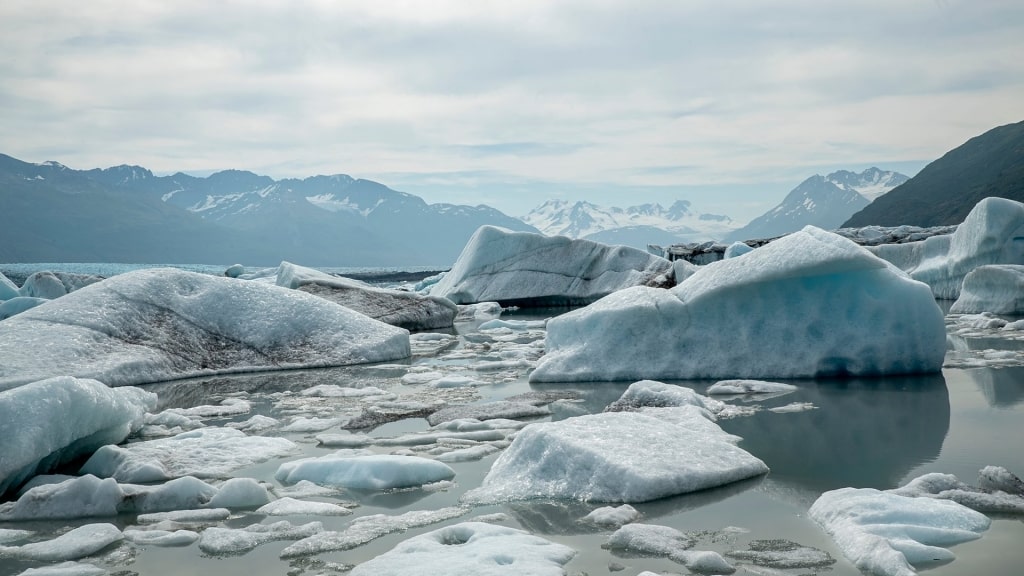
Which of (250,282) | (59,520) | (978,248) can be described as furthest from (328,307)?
(978,248)

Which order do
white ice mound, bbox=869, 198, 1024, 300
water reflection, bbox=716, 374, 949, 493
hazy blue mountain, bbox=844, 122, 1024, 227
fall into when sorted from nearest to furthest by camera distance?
water reflection, bbox=716, 374, 949, 493 < white ice mound, bbox=869, 198, 1024, 300 < hazy blue mountain, bbox=844, 122, 1024, 227

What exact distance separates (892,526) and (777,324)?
491 cm

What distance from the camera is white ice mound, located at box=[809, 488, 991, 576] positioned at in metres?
3.04

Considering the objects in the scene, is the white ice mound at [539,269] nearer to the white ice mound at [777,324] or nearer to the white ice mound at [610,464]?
the white ice mound at [777,324]

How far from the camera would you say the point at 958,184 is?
376 ft

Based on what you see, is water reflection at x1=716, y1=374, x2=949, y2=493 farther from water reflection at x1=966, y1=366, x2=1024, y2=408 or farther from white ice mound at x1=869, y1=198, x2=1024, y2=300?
white ice mound at x1=869, y1=198, x2=1024, y2=300

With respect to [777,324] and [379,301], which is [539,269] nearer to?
[379,301]

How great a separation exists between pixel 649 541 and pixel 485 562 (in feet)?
2.27

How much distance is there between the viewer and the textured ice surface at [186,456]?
477 cm

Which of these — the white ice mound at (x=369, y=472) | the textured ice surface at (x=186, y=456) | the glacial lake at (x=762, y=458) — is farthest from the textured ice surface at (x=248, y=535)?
the textured ice surface at (x=186, y=456)

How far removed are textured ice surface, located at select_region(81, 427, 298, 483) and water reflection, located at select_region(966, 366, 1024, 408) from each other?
209 inches

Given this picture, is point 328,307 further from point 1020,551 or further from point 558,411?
point 1020,551

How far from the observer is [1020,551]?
3.10m

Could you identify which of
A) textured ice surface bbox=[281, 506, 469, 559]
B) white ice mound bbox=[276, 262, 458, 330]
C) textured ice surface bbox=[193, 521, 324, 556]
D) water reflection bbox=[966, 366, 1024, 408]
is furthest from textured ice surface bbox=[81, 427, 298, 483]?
white ice mound bbox=[276, 262, 458, 330]
